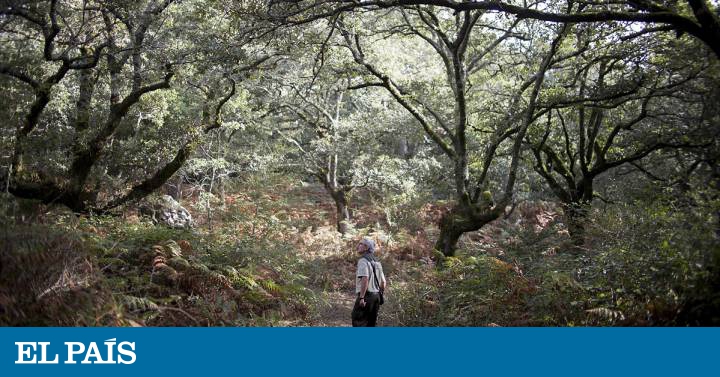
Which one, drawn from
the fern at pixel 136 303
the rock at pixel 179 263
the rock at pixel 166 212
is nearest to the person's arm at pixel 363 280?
the fern at pixel 136 303

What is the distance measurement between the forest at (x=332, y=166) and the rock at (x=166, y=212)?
0.08m

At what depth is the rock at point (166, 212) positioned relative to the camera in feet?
46.6

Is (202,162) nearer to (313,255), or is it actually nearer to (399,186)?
(313,255)

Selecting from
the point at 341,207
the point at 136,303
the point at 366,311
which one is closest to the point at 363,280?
the point at 366,311

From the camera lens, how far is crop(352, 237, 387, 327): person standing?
7.39 metres

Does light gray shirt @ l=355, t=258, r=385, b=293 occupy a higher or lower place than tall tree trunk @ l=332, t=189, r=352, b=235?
lower

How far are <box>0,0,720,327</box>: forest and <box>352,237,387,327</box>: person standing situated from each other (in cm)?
167

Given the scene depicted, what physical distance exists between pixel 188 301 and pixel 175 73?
5587mm

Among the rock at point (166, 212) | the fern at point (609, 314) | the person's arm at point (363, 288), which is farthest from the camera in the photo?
the rock at point (166, 212)

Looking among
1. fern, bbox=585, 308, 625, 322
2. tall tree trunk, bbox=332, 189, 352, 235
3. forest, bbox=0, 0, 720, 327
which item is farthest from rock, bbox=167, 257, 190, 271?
tall tree trunk, bbox=332, 189, 352, 235

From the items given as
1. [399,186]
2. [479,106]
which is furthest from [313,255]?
[479,106]

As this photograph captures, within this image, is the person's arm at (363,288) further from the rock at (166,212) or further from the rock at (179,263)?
the rock at (166,212)

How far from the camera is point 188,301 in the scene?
7703mm

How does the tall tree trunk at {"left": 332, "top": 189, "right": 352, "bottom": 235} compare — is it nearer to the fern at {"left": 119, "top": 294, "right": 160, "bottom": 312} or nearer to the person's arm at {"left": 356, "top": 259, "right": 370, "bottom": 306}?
the person's arm at {"left": 356, "top": 259, "right": 370, "bottom": 306}
